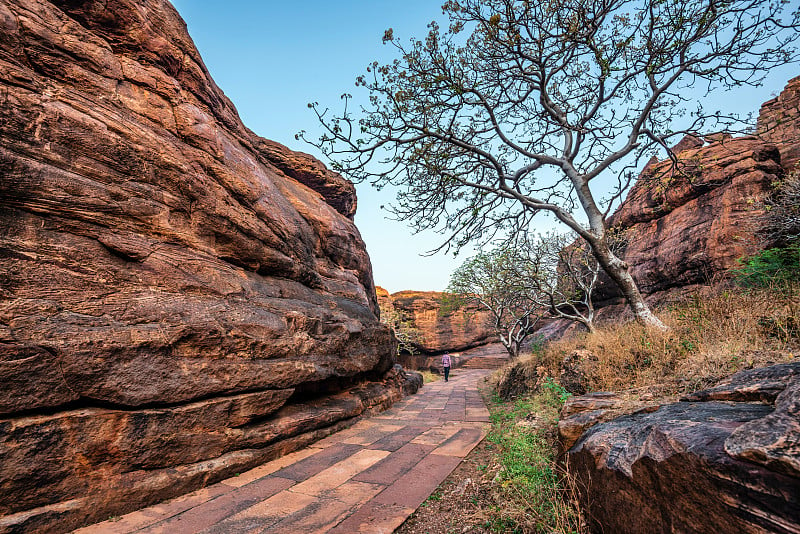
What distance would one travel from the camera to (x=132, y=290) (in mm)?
3627

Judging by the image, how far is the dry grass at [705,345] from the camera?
319cm

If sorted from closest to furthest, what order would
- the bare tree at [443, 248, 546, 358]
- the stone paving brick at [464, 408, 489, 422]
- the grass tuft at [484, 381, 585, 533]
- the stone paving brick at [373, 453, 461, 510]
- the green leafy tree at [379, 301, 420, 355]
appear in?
1. the grass tuft at [484, 381, 585, 533]
2. the stone paving brick at [373, 453, 461, 510]
3. the stone paving brick at [464, 408, 489, 422]
4. the bare tree at [443, 248, 546, 358]
5. the green leafy tree at [379, 301, 420, 355]

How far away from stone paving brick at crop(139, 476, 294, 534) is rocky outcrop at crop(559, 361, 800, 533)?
2890mm

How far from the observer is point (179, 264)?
4.23 m

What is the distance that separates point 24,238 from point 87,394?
1.65 m

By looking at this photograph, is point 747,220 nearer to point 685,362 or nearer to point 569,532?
point 685,362

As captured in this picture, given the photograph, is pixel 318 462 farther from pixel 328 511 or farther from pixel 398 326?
pixel 398 326

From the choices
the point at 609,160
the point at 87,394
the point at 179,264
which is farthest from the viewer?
the point at 609,160

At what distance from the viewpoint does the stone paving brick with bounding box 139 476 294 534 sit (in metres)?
2.61

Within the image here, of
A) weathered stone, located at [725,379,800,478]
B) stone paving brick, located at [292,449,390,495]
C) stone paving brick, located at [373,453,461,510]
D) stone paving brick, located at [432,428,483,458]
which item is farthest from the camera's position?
stone paving brick, located at [432,428,483,458]

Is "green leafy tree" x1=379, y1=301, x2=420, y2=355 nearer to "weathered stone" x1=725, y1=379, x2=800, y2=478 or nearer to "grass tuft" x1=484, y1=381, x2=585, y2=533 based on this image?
"grass tuft" x1=484, y1=381, x2=585, y2=533

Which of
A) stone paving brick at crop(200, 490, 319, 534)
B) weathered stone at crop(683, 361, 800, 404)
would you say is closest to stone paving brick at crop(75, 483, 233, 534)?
stone paving brick at crop(200, 490, 319, 534)

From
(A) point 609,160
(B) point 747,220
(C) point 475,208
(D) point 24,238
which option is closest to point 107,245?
(D) point 24,238

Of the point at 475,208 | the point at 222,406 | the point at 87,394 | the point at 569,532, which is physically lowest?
the point at 569,532
